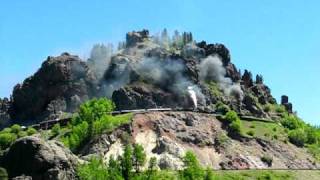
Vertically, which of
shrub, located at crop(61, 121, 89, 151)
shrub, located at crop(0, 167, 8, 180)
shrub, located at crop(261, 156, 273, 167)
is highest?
shrub, located at crop(61, 121, 89, 151)

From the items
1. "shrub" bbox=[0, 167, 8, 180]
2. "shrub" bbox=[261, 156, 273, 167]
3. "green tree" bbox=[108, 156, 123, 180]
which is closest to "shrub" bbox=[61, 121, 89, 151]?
"shrub" bbox=[261, 156, 273, 167]

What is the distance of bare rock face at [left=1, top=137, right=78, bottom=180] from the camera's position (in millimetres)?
109250

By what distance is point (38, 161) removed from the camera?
359ft

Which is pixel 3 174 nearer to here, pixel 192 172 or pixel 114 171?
pixel 114 171

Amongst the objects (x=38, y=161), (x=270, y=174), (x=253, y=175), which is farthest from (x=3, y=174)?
(x=270, y=174)

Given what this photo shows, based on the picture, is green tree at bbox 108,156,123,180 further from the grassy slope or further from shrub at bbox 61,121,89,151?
shrub at bbox 61,121,89,151

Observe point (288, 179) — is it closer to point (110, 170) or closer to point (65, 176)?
point (110, 170)

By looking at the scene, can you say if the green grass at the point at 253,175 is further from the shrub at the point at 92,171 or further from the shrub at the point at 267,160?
the shrub at the point at 92,171

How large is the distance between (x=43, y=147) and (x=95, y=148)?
7742 centimetres

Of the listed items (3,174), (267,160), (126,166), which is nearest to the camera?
(3,174)

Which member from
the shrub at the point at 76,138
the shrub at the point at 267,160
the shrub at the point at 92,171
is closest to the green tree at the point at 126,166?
the shrub at the point at 92,171

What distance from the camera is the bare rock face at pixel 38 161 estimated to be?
10925 cm

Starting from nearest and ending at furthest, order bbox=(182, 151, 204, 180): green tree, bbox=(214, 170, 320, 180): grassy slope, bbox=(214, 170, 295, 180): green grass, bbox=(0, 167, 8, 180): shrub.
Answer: bbox=(0, 167, 8, 180): shrub, bbox=(182, 151, 204, 180): green tree, bbox=(214, 170, 295, 180): green grass, bbox=(214, 170, 320, 180): grassy slope

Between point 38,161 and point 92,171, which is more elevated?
point 38,161
